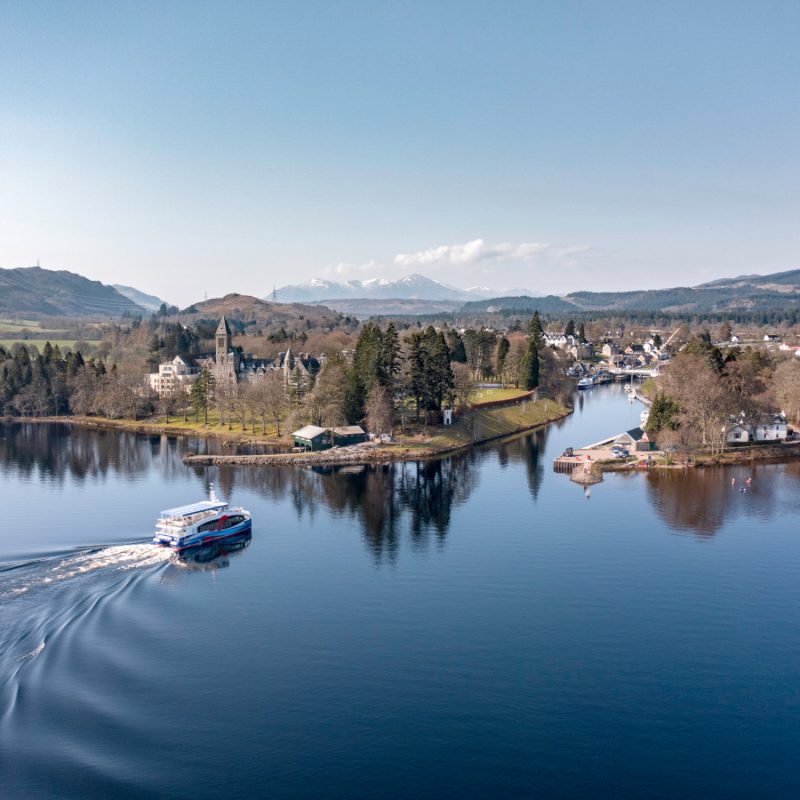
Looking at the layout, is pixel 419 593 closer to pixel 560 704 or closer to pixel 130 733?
pixel 560 704

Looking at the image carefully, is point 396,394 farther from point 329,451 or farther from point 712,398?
point 712,398

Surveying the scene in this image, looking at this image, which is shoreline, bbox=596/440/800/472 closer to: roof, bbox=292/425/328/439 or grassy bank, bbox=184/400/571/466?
grassy bank, bbox=184/400/571/466

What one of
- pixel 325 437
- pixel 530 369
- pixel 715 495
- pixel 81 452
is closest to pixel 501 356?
pixel 530 369

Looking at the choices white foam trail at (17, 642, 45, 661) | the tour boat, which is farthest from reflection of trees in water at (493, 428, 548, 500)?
white foam trail at (17, 642, 45, 661)

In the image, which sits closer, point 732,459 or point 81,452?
point 732,459

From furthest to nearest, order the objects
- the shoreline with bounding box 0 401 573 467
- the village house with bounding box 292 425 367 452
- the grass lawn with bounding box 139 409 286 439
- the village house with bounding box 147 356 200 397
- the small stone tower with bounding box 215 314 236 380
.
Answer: the small stone tower with bounding box 215 314 236 380
the village house with bounding box 147 356 200 397
the grass lawn with bounding box 139 409 286 439
the village house with bounding box 292 425 367 452
the shoreline with bounding box 0 401 573 467
